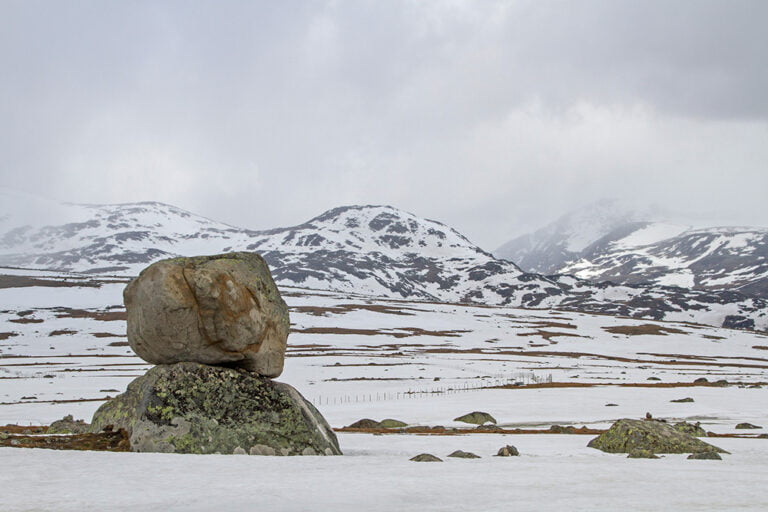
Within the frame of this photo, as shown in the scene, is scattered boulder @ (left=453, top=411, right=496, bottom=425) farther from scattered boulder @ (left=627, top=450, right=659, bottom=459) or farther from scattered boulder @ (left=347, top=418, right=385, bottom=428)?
scattered boulder @ (left=627, top=450, right=659, bottom=459)

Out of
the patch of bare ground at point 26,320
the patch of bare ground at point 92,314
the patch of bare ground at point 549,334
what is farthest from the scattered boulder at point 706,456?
the patch of bare ground at point 26,320

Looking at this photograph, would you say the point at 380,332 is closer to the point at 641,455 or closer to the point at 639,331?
the point at 639,331

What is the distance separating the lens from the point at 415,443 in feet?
87.7

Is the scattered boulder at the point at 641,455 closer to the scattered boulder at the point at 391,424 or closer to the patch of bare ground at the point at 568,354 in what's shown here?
the scattered boulder at the point at 391,424

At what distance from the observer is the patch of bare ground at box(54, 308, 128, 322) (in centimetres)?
16650

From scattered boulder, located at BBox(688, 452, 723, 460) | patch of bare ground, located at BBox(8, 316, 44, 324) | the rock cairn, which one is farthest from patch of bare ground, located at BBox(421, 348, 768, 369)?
the rock cairn

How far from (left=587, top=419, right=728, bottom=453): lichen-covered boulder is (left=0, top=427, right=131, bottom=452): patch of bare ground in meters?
18.7

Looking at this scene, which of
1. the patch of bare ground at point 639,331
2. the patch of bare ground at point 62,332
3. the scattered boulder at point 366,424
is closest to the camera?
the scattered boulder at point 366,424

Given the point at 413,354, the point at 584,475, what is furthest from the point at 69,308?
the point at 584,475

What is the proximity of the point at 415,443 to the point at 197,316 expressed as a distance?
1099cm

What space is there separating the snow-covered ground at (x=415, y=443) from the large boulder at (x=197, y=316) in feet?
19.4

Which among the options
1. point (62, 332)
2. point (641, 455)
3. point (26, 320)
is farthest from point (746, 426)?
point (26, 320)

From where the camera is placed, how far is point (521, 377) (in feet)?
276

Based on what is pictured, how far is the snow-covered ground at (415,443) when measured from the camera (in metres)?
12.5
